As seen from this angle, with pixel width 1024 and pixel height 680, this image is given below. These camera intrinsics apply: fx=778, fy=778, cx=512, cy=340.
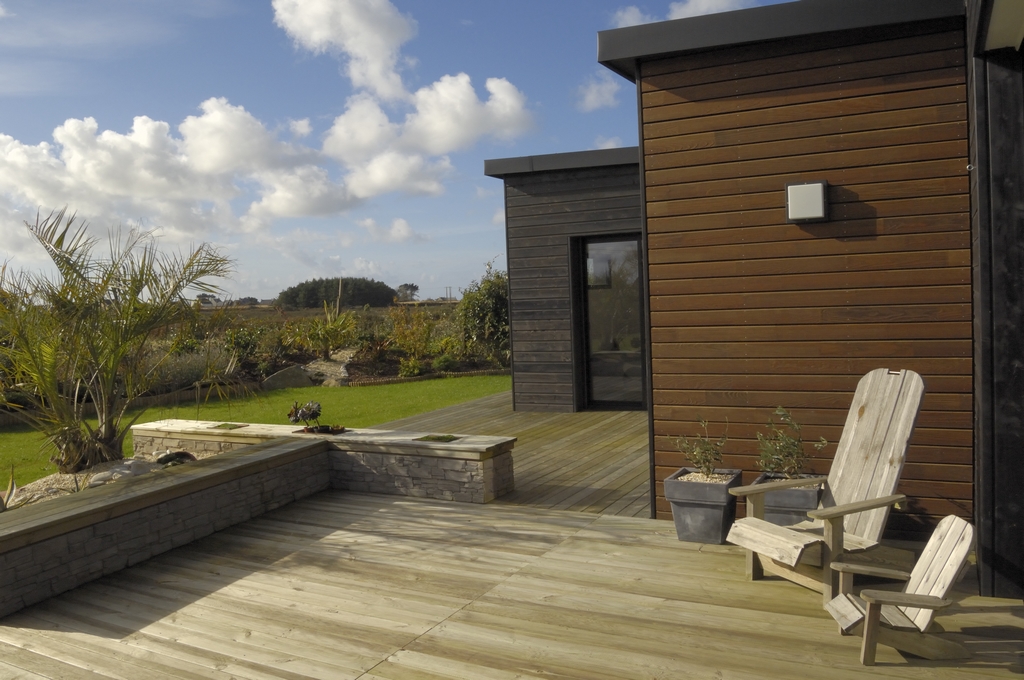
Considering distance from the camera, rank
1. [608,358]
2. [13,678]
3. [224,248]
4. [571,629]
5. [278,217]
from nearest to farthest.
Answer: [13,678], [571,629], [224,248], [608,358], [278,217]

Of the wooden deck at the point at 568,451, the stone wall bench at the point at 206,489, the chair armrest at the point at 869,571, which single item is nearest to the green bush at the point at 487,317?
the wooden deck at the point at 568,451

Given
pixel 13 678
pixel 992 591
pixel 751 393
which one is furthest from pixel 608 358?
pixel 13 678

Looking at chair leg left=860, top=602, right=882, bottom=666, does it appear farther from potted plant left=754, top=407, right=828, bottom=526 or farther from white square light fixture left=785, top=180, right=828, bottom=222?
white square light fixture left=785, top=180, right=828, bottom=222

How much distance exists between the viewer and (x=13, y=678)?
288 centimetres

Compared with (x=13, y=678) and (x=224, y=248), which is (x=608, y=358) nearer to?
(x=224, y=248)

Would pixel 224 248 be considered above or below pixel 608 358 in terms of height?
above

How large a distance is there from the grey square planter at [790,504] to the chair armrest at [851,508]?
61 cm

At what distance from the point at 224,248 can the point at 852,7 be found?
4.19 m

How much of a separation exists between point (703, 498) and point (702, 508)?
2.3 inches

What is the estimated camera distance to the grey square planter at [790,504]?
12.4ft

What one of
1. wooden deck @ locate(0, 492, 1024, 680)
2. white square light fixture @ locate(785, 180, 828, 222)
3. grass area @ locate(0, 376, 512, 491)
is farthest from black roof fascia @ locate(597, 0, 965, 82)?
grass area @ locate(0, 376, 512, 491)

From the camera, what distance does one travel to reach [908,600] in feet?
8.27

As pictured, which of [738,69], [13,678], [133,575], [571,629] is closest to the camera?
[13,678]

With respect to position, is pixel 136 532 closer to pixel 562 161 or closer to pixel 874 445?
pixel 874 445
